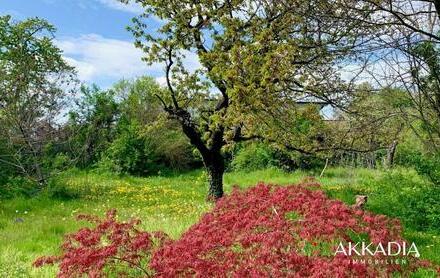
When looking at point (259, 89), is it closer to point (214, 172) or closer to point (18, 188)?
point (214, 172)

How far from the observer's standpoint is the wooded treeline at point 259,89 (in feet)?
29.5

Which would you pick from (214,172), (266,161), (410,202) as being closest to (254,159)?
(266,161)

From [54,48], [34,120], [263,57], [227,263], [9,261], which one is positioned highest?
[54,48]

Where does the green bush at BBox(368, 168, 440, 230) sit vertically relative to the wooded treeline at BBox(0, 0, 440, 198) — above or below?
below

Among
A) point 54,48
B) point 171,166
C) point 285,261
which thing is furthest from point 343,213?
point 171,166

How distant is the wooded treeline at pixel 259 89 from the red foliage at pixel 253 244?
129 inches

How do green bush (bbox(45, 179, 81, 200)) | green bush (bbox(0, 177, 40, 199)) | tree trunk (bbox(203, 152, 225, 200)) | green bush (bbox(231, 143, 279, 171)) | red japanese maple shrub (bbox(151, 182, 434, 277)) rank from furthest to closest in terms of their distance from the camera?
green bush (bbox(231, 143, 279, 171)), green bush (bbox(45, 179, 81, 200)), green bush (bbox(0, 177, 40, 199)), tree trunk (bbox(203, 152, 225, 200)), red japanese maple shrub (bbox(151, 182, 434, 277))

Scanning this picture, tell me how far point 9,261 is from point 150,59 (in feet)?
21.1

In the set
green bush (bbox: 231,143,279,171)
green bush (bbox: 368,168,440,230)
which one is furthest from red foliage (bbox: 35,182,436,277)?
green bush (bbox: 231,143,279,171)

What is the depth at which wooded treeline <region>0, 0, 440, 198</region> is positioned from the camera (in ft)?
29.5

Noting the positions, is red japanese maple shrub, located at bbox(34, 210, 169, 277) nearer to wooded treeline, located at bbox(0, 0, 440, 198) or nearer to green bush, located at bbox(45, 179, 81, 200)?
wooded treeline, located at bbox(0, 0, 440, 198)

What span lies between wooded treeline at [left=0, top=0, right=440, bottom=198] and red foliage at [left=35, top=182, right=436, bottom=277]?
3.28 m

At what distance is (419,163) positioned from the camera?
34.6 ft

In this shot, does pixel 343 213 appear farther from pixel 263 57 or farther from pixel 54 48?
pixel 54 48
